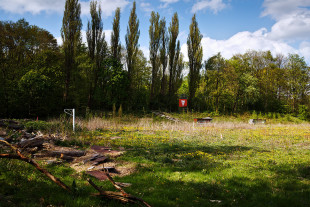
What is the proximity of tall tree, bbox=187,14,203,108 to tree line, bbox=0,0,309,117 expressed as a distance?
0.16 meters

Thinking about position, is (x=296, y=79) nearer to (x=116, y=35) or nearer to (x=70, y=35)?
(x=116, y=35)

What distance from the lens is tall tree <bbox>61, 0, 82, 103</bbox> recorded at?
22.1m

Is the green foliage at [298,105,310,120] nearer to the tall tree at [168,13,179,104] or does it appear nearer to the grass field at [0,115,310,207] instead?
the tall tree at [168,13,179,104]

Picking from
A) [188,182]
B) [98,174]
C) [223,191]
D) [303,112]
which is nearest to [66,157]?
[98,174]

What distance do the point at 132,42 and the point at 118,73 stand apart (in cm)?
528

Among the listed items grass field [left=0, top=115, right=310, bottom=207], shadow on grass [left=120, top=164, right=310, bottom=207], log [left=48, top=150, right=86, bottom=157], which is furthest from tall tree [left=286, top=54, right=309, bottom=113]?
log [left=48, top=150, right=86, bottom=157]

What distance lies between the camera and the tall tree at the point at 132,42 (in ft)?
89.1

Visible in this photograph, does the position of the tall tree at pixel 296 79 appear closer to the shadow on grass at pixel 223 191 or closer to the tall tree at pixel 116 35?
the tall tree at pixel 116 35

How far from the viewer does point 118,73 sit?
2500cm

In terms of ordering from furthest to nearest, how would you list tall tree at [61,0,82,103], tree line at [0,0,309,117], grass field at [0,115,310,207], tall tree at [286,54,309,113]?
tall tree at [286,54,309,113]
tall tree at [61,0,82,103]
tree line at [0,0,309,117]
grass field at [0,115,310,207]

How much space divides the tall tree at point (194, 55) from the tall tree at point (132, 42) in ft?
30.4

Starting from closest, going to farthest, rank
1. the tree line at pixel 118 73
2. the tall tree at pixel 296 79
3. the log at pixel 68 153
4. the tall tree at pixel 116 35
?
1. the log at pixel 68 153
2. the tree line at pixel 118 73
3. the tall tree at pixel 116 35
4. the tall tree at pixel 296 79

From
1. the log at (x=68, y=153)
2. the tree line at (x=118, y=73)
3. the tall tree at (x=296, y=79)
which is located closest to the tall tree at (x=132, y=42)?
the tree line at (x=118, y=73)

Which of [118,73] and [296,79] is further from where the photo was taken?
[296,79]
